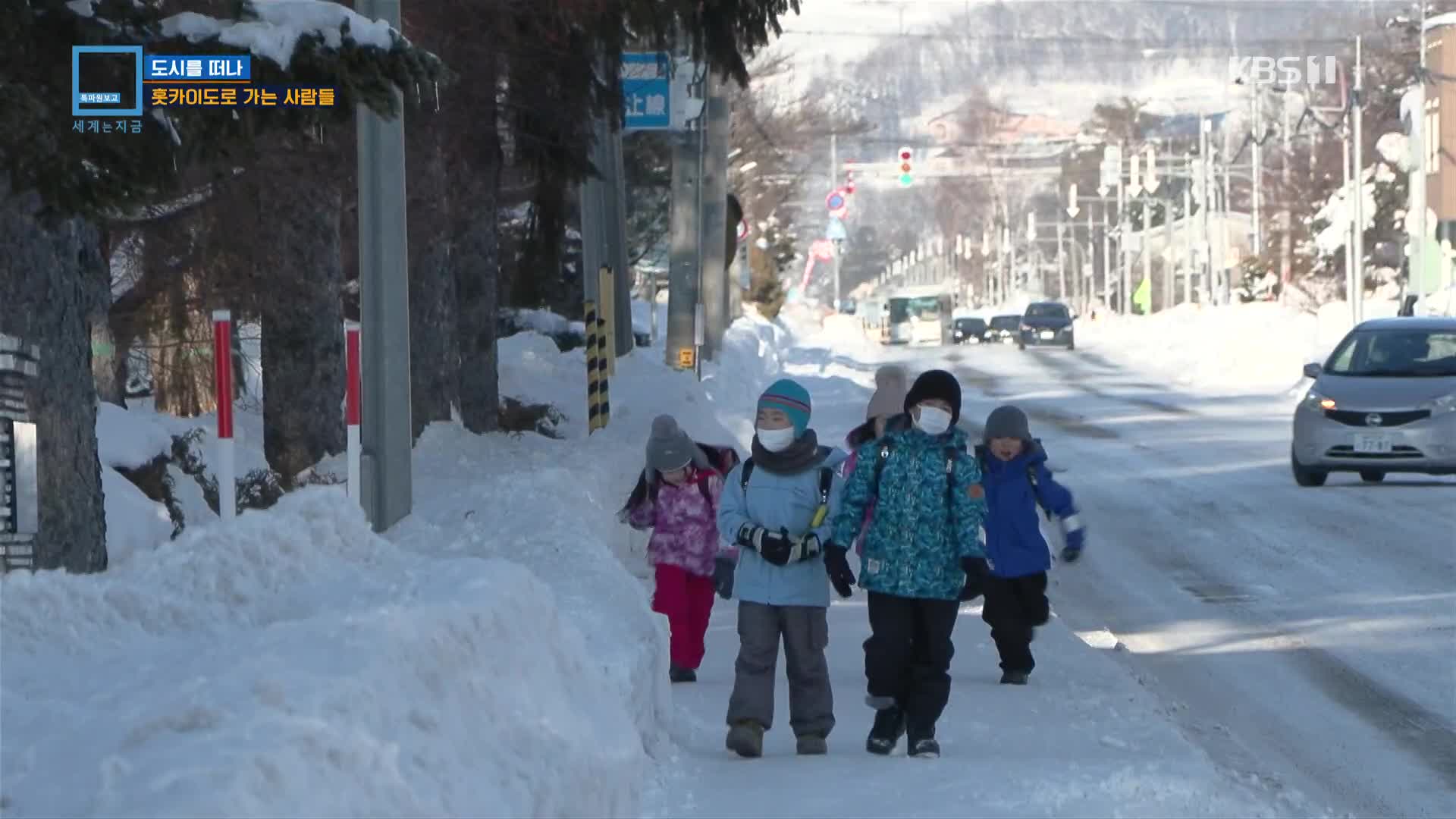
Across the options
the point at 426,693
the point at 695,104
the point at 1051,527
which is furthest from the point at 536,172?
the point at 426,693

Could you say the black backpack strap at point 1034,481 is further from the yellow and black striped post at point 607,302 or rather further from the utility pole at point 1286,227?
the utility pole at point 1286,227

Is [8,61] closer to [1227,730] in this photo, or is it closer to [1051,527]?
[1227,730]

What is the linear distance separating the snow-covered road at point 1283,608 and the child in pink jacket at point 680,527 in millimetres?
2236

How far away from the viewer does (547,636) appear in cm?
662

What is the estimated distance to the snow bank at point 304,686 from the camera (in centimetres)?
427

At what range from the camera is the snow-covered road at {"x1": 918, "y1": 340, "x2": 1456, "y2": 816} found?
8.65 metres

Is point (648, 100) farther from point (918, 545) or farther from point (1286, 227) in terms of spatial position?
point (1286, 227)

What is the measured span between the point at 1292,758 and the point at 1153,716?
2.15 ft

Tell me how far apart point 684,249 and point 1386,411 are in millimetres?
14047

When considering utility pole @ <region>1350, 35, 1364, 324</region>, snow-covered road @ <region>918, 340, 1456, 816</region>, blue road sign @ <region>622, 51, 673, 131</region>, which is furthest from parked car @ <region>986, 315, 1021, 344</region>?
blue road sign @ <region>622, 51, 673, 131</region>

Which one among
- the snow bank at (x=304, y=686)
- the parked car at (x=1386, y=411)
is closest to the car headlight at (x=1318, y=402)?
the parked car at (x=1386, y=411)

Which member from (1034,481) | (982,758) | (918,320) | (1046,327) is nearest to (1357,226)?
(1046,327)

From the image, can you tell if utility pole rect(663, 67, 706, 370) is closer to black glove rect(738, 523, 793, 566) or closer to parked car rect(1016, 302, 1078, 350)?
black glove rect(738, 523, 793, 566)

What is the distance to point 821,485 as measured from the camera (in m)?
8.19
